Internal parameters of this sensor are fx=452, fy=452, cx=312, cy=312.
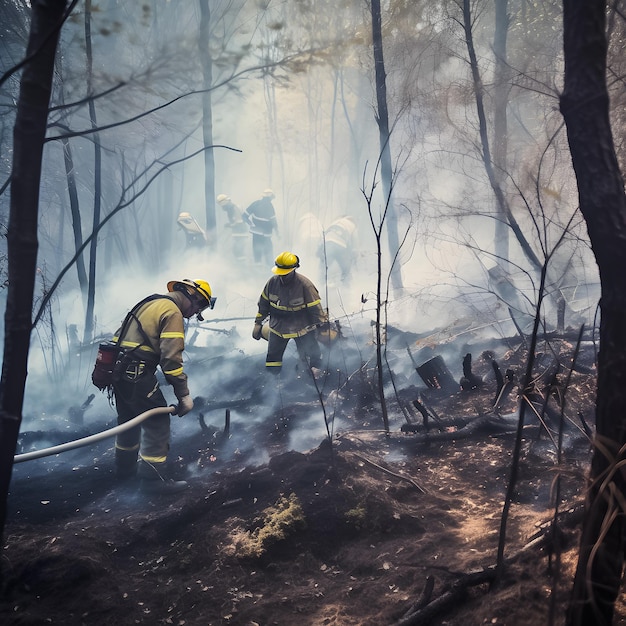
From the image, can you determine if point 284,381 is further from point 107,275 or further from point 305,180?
point 305,180

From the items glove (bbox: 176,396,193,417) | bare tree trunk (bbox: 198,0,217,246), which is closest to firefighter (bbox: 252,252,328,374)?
glove (bbox: 176,396,193,417)

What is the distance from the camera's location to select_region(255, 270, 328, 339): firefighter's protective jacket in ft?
22.1

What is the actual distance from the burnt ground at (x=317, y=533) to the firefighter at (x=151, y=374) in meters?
0.34

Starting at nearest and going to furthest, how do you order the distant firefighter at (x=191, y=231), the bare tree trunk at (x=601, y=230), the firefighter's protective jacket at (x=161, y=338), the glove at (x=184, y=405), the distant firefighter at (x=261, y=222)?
the bare tree trunk at (x=601, y=230) < the firefighter's protective jacket at (x=161, y=338) < the glove at (x=184, y=405) < the distant firefighter at (x=261, y=222) < the distant firefighter at (x=191, y=231)

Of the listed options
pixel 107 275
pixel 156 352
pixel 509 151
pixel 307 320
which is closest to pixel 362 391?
pixel 307 320

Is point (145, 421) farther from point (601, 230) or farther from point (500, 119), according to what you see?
point (500, 119)

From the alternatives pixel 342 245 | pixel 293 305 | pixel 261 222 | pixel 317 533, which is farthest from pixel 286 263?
pixel 261 222

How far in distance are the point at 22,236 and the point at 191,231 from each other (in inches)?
588

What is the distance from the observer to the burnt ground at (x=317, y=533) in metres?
2.57

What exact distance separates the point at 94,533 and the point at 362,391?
379 centimetres

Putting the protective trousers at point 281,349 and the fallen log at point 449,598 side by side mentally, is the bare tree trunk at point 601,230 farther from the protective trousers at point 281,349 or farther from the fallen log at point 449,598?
the protective trousers at point 281,349

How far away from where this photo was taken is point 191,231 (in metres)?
16.2

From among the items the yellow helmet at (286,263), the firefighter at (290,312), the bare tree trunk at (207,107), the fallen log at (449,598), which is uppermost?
the bare tree trunk at (207,107)

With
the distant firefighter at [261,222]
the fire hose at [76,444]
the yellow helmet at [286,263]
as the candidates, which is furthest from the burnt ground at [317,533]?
the distant firefighter at [261,222]
